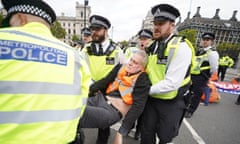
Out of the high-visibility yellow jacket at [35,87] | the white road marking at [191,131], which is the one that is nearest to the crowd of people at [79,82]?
the high-visibility yellow jacket at [35,87]

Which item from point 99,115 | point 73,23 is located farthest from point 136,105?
point 73,23

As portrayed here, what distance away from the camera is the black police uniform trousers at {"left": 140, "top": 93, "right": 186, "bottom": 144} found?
2.07 metres

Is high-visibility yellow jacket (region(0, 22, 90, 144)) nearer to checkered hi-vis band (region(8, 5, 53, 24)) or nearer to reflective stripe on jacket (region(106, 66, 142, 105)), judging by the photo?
checkered hi-vis band (region(8, 5, 53, 24))

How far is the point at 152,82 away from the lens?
6.69ft

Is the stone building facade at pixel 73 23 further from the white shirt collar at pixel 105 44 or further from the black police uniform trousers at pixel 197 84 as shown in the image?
the white shirt collar at pixel 105 44

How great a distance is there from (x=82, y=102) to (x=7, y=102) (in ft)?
1.52

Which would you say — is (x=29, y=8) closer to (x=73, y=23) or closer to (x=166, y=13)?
(x=166, y=13)

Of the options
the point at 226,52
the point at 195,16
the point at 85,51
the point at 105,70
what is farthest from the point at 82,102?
the point at 195,16

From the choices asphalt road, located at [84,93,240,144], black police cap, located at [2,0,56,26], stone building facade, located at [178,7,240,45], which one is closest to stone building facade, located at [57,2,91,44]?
stone building facade, located at [178,7,240,45]

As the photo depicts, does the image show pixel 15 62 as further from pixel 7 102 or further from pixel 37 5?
pixel 37 5

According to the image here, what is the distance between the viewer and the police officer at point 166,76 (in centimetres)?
187

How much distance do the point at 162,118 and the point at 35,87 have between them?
5.51 ft

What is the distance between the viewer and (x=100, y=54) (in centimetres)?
276

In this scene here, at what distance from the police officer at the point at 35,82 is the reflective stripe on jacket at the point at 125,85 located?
900 mm
